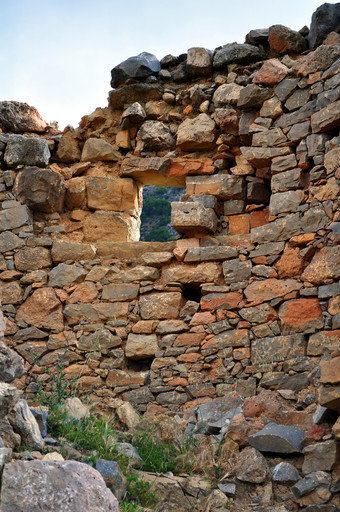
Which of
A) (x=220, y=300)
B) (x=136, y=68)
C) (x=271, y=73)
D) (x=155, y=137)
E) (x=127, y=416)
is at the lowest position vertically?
(x=127, y=416)

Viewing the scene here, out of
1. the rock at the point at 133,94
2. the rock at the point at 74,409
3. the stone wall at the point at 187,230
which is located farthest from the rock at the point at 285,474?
the rock at the point at 133,94

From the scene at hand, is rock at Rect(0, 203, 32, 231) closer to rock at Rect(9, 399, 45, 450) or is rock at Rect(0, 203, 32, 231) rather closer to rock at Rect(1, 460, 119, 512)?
rock at Rect(9, 399, 45, 450)

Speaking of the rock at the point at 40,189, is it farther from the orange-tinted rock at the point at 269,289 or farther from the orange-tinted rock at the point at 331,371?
the orange-tinted rock at the point at 331,371

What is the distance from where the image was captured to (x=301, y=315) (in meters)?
5.64

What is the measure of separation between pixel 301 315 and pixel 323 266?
52 centimetres

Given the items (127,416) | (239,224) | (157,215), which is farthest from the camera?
(157,215)

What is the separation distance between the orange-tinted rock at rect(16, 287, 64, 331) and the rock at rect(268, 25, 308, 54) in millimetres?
3837

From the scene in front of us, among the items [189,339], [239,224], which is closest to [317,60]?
[239,224]

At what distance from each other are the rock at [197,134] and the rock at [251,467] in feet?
12.8

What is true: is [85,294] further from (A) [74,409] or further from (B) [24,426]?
(B) [24,426]

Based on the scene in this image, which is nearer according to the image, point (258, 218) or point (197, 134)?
point (258, 218)

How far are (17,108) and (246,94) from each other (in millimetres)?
2985

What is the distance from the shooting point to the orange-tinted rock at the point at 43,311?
6.48 metres

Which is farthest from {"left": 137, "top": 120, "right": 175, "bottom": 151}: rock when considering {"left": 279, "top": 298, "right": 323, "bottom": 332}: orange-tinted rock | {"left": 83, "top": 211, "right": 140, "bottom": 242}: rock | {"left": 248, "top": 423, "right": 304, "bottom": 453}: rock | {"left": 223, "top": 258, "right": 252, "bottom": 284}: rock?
{"left": 248, "top": 423, "right": 304, "bottom": 453}: rock
